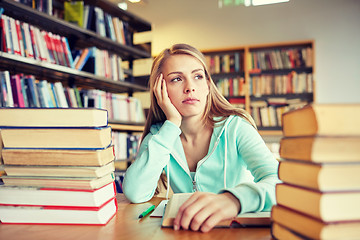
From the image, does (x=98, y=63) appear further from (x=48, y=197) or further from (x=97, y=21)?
(x=48, y=197)

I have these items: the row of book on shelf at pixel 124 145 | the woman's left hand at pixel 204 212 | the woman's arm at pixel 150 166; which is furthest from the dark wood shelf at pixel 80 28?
the woman's left hand at pixel 204 212

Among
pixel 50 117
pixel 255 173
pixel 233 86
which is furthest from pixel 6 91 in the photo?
pixel 233 86

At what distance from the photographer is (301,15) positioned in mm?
4246

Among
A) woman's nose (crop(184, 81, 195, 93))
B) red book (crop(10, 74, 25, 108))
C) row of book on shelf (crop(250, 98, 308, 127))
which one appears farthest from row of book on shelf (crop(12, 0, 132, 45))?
row of book on shelf (crop(250, 98, 308, 127))

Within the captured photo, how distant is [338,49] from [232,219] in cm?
431

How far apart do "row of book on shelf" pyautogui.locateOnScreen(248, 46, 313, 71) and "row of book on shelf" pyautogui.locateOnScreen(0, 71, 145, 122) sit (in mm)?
2119

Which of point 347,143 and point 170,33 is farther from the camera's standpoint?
point 170,33

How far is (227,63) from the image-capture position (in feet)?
14.3

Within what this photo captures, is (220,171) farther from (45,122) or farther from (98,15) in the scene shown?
Answer: (98,15)

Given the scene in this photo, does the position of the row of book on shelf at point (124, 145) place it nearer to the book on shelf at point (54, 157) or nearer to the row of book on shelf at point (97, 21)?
the row of book on shelf at point (97, 21)

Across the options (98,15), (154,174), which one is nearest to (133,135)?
(98,15)

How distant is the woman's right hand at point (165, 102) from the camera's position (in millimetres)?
1159

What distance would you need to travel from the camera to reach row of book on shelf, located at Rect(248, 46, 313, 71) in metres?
4.07

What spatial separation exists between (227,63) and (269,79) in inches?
Answer: 26.2
